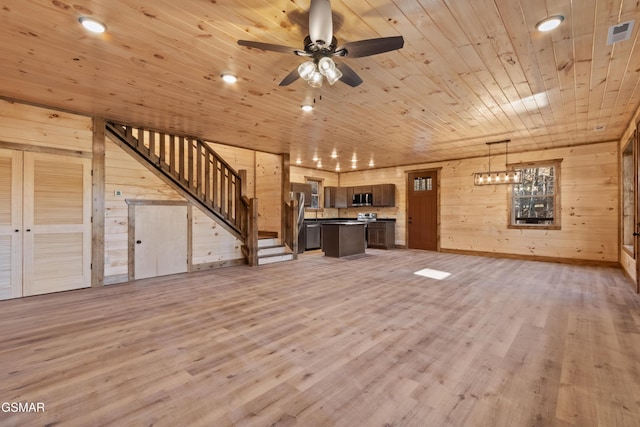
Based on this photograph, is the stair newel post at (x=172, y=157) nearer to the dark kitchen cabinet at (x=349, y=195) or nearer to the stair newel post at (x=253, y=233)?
the stair newel post at (x=253, y=233)

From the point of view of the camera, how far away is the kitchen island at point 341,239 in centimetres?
770

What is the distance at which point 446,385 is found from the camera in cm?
197

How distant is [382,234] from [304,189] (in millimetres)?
2937

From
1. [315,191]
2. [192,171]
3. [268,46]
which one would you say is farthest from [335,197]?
[268,46]

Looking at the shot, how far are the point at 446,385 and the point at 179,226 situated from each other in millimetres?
5237

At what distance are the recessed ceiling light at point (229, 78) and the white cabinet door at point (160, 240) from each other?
3.06 m

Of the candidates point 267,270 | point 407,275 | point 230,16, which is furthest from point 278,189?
point 230,16

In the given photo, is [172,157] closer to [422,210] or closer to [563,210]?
[422,210]

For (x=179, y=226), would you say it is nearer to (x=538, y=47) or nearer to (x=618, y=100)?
(x=538, y=47)

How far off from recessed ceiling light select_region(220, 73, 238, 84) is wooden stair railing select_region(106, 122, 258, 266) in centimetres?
274

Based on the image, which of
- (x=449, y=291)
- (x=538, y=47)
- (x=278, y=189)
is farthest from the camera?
(x=278, y=189)

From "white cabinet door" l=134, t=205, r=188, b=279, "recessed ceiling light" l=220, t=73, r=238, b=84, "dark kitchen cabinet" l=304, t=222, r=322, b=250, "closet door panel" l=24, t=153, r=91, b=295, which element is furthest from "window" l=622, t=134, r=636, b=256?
"closet door panel" l=24, t=153, r=91, b=295

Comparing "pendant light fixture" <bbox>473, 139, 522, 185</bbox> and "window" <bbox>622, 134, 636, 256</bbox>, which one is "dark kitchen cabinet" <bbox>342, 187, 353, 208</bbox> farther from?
"window" <bbox>622, 134, 636, 256</bbox>

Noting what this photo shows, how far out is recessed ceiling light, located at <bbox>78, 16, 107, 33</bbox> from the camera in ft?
7.82
